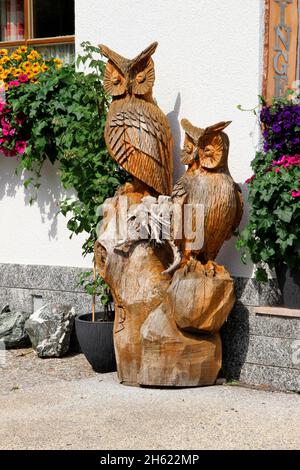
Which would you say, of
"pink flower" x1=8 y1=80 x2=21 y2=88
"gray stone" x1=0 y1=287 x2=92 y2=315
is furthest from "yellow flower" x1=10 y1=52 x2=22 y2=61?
"gray stone" x1=0 y1=287 x2=92 y2=315

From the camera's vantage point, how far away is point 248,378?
5.44m

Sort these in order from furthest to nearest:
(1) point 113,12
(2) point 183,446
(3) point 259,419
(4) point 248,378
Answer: (1) point 113,12 < (4) point 248,378 < (3) point 259,419 < (2) point 183,446

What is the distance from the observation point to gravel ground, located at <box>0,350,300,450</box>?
170 inches

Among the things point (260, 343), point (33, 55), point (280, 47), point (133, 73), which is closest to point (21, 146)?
point (33, 55)

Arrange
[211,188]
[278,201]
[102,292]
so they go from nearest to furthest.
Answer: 1. [278,201]
2. [211,188]
3. [102,292]

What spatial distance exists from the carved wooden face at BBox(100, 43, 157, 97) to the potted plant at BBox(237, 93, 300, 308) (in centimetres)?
80

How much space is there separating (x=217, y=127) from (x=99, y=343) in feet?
5.47

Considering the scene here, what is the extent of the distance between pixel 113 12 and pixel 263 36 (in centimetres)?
130

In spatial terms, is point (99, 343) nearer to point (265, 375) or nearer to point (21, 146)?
point (265, 375)

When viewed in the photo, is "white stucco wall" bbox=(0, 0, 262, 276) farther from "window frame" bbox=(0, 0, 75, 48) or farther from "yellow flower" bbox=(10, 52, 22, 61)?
"window frame" bbox=(0, 0, 75, 48)

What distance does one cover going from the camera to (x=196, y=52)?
228 inches

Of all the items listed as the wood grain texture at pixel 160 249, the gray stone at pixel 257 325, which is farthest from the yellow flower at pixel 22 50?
the gray stone at pixel 257 325

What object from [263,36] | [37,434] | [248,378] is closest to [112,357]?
[248,378]

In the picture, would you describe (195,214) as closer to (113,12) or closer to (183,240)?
(183,240)
